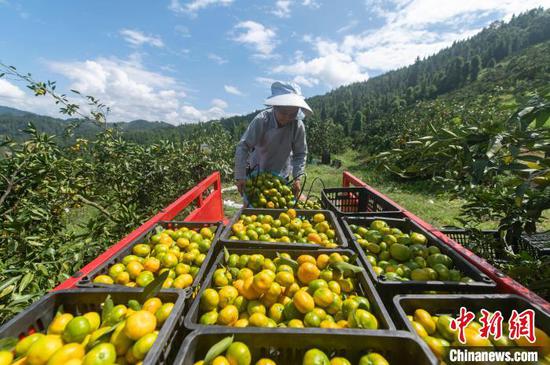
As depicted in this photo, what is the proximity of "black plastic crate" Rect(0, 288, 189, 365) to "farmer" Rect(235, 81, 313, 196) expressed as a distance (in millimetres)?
1969

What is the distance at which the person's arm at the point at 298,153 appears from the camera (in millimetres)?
3760

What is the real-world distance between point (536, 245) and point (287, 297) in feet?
8.90

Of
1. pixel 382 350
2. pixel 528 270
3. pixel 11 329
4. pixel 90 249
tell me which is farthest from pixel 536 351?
pixel 90 249

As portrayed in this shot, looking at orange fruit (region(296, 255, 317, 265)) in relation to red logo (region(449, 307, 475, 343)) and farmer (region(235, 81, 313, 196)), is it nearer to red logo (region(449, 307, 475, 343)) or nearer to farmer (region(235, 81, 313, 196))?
red logo (region(449, 307, 475, 343))

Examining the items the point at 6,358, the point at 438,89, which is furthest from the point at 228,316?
the point at 438,89

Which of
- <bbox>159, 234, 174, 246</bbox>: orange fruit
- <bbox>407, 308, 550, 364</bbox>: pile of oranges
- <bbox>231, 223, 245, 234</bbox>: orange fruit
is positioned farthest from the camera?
<bbox>231, 223, 245, 234</bbox>: orange fruit

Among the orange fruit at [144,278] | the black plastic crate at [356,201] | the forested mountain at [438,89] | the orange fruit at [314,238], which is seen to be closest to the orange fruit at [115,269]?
the orange fruit at [144,278]

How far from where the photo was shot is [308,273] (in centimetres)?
169

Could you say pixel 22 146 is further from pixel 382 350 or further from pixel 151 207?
pixel 382 350

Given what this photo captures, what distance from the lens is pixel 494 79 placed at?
57594 mm

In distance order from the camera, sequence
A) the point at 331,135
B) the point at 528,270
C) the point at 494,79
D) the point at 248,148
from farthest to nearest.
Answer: the point at 494,79
the point at 331,135
the point at 248,148
the point at 528,270

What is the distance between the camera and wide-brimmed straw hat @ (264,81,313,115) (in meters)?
3.04

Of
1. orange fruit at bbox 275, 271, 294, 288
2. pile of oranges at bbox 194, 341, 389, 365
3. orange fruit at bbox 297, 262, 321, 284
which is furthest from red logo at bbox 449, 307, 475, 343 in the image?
orange fruit at bbox 275, 271, 294, 288

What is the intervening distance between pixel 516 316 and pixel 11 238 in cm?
353
